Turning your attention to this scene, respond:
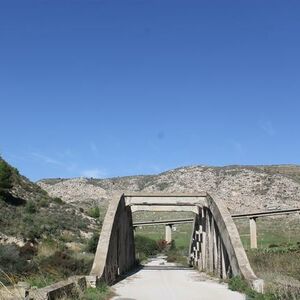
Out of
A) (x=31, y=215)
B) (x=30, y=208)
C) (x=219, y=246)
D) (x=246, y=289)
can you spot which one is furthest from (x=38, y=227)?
(x=246, y=289)

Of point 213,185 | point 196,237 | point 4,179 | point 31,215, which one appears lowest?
point 196,237

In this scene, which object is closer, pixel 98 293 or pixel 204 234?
pixel 98 293

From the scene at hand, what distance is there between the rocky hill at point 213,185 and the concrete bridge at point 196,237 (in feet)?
245

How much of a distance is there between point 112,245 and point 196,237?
1431 cm

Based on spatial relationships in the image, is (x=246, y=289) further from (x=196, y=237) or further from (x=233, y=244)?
(x=196, y=237)

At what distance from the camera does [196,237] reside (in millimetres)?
38594

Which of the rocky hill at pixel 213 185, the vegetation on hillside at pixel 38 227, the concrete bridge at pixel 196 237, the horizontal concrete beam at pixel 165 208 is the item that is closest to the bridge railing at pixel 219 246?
the concrete bridge at pixel 196 237

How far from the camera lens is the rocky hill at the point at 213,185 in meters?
117

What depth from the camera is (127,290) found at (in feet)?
64.5

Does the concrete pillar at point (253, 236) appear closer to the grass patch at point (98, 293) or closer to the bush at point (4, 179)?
the bush at point (4, 179)

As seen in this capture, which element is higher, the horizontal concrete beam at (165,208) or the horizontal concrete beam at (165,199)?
the horizontal concrete beam at (165,199)

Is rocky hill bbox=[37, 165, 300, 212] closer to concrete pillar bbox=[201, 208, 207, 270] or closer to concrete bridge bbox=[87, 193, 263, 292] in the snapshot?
concrete pillar bbox=[201, 208, 207, 270]

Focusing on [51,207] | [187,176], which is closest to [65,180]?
[187,176]

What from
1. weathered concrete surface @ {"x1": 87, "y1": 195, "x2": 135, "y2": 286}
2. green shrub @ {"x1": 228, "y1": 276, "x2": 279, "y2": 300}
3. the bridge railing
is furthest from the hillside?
green shrub @ {"x1": 228, "y1": 276, "x2": 279, "y2": 300}
